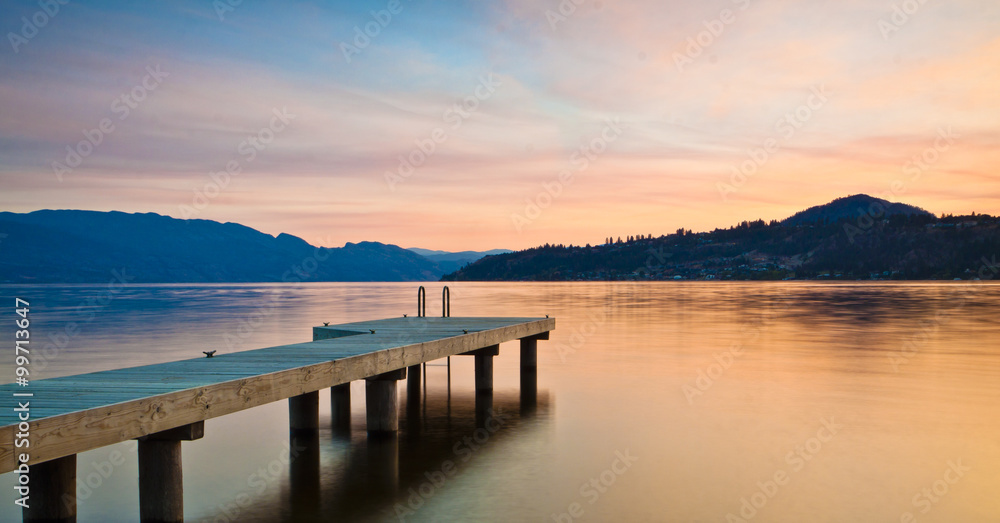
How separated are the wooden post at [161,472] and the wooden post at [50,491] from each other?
22.9 inches

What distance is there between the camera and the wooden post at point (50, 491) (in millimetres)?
7023

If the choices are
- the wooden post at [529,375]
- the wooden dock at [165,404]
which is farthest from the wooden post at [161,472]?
the wooden post at [529,375]

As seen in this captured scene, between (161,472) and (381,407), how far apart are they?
468cm

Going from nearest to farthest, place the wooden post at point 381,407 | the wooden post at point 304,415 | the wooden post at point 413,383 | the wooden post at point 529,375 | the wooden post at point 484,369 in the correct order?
the wooden post at point 381,407, the wooden post at point 304,415, the wooden post at point 529,375, the wooden post at point 413,383, the wooden post at point 484,369

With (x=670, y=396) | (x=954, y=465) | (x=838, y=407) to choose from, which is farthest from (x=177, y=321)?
(x=954, y=465)

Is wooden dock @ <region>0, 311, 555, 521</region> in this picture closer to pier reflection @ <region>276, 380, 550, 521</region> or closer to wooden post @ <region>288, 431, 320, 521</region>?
wooden post @ <region>288, 431, 320, 521</region>

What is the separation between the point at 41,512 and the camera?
280 inches

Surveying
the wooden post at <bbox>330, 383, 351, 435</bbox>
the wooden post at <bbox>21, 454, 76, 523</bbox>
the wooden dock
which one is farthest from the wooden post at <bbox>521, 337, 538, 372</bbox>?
the wooden post at <bbox>21, 454, 76, 523</bbox>

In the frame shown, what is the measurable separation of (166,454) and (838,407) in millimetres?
11901

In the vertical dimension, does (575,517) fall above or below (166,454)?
below

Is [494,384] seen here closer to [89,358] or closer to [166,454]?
[166,454]

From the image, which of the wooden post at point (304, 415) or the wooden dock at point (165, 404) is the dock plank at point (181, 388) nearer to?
the wooden dock at point (165, 404)

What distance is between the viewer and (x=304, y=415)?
468 inches

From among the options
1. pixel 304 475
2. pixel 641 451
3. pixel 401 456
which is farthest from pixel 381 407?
pixel 641 451
